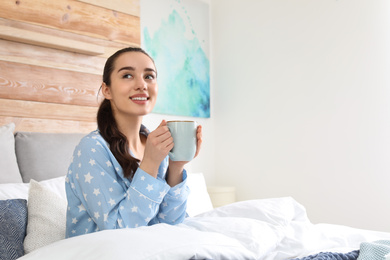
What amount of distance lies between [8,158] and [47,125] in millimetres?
446

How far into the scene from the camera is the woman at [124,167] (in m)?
1.14

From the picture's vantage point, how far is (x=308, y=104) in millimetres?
3129

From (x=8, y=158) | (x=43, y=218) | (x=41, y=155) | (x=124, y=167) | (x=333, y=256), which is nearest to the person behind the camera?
(x=333, y=256)

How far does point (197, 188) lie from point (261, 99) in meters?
1.30

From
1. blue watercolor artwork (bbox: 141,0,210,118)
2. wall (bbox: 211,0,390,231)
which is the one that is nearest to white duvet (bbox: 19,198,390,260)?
wall (bbox: 211,0,390,231)

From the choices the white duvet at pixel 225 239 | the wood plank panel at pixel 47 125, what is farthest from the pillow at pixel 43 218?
the wood plank panel at pixel 47 125

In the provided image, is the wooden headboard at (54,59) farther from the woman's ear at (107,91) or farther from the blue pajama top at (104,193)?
the blue pajama top at (104,193)

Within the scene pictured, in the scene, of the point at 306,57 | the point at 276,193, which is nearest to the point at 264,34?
the point at 306,57

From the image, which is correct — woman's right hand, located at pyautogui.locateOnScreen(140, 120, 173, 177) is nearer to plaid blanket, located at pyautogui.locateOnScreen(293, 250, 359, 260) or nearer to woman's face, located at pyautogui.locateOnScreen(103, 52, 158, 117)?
woman's face, located at pyautogui.locateOnScreen(103, 52, 158, 117)

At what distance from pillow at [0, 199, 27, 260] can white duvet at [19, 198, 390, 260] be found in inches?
15.6

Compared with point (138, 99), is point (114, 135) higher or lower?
lower

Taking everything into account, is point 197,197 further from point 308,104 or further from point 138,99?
point 308,104

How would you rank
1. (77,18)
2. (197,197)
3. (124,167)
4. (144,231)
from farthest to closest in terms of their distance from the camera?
(77,18)
(197,197)
(124,167)
(144,231)

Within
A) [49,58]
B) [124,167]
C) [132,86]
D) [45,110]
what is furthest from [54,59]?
[124,167]
